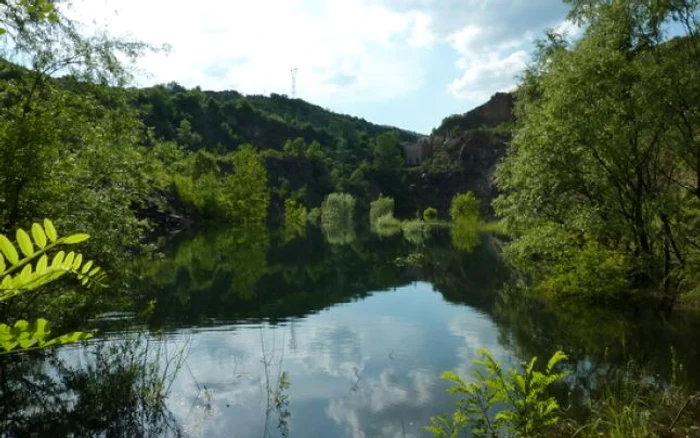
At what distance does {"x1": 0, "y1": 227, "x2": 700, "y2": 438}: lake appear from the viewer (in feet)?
31.4

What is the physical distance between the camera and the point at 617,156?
56.6 ft

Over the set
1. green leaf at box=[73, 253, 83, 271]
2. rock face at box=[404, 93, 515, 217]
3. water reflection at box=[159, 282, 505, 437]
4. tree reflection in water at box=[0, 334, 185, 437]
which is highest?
rock face at box=[404, 93, 515, 217]

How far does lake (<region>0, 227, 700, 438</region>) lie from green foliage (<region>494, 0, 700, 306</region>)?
217 centimetres

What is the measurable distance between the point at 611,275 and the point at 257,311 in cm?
1269

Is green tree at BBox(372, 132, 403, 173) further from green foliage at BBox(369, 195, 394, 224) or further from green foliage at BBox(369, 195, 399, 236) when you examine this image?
green foliage at BBox(369, 195, 394, 224)

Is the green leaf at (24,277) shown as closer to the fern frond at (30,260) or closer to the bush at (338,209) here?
the fern frond at (30,260)

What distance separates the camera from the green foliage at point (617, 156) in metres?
16.2

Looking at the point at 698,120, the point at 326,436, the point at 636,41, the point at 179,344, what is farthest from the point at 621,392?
the point at 636,41

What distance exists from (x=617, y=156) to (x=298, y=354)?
11.7 metres

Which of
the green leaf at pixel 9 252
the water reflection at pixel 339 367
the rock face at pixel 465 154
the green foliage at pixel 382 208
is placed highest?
the rock face at pixel 465 154

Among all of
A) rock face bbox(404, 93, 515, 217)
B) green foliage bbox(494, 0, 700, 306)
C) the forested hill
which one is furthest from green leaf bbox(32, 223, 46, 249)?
the forested hill

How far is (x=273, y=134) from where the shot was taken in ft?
593

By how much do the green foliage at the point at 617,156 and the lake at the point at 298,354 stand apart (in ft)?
7.11

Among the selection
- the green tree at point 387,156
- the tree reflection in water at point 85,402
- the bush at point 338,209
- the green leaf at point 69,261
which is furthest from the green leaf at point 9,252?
the green tree at point 387,156
